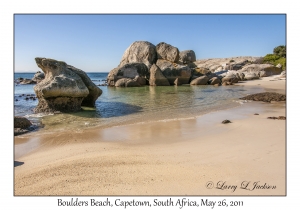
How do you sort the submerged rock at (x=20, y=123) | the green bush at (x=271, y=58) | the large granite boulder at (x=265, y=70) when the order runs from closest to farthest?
the submerged rock at (x=20, y=123) < the large granite boulder at (x=265, y=70) < the green bush at (x=271, y=58)

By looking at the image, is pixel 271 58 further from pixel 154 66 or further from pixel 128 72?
pixel 128 72

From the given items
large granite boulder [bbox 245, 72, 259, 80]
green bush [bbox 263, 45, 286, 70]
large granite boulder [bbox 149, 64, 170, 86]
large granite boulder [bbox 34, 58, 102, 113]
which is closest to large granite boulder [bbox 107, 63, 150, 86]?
large granite boulder [bbox 149, 64, 170, 86]

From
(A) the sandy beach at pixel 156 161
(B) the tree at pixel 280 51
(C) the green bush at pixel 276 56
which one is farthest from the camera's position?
(B) the tree at pixel 280 51

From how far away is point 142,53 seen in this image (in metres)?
35.1

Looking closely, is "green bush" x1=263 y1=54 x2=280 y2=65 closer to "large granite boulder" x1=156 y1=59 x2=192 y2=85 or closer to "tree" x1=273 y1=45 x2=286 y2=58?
"tree" x1=273 y1=45 x2=286 y2=58

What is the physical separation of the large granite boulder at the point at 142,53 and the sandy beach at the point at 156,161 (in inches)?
1098

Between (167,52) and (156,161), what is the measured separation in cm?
3112

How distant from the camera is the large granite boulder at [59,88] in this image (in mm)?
10234

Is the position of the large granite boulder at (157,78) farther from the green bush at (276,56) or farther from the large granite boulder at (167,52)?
the green bush at (276,56)

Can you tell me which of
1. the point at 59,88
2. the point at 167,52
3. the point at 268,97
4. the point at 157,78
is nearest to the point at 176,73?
the point at 157,78

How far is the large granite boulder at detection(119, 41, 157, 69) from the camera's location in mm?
34562

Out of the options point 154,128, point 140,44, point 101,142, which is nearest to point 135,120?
point 154,128

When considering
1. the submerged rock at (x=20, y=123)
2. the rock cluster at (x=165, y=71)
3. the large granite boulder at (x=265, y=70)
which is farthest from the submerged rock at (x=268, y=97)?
the large granite boulder at (x=265, y=70)
